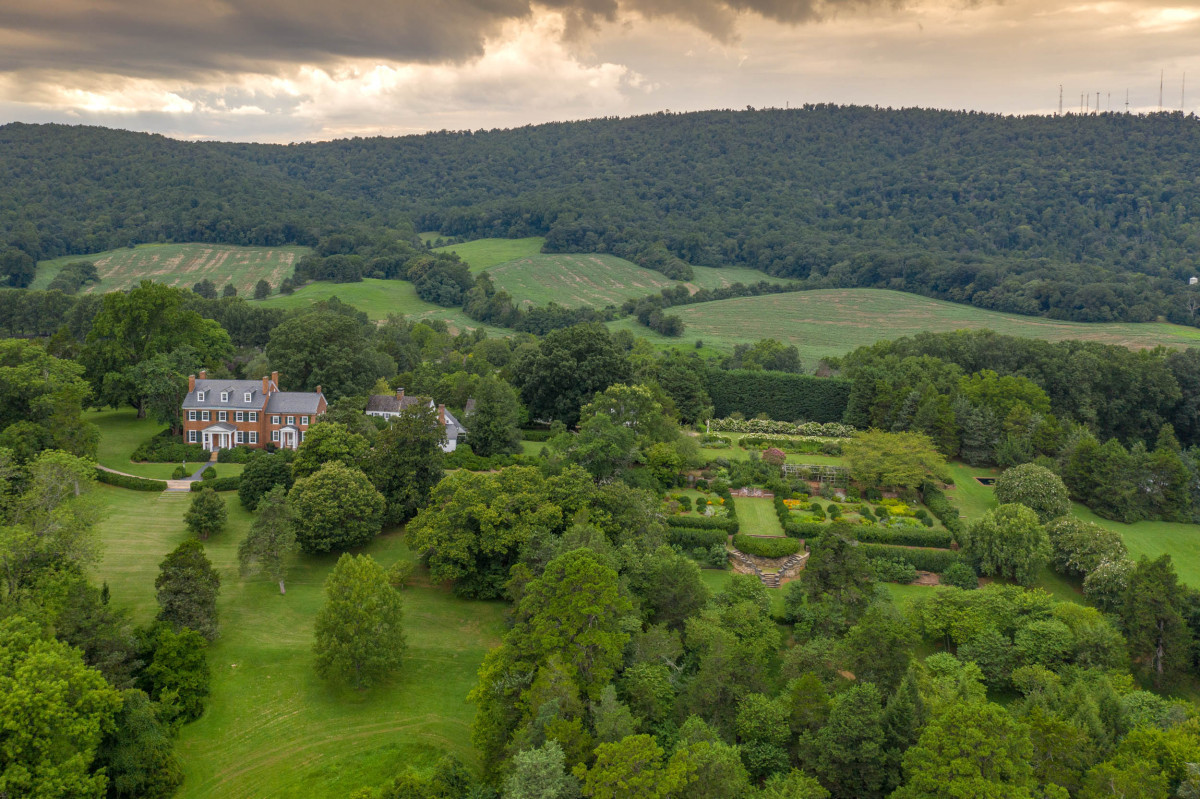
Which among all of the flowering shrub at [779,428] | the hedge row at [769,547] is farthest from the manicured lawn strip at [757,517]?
the flowering shrub at [779,428]

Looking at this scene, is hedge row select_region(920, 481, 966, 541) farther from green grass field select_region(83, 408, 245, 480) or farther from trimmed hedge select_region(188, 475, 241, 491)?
green grass field select_region(83, 408, 245, 480)

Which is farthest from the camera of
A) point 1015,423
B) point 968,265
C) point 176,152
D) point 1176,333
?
point 176,152

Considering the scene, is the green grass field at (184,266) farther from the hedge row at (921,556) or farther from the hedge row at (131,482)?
the hedge row at (921,556)

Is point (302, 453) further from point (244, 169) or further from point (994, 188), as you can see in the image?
point (994, 188)

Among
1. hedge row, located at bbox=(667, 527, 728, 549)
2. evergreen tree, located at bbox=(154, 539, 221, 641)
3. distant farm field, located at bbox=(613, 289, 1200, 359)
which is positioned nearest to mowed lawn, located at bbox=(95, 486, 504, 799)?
evergreen tree, located at bbox=(154, 539, 221, 641)

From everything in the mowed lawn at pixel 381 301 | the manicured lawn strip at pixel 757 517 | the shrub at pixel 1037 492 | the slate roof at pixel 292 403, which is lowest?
the manicured lawn strip at pixel 757 517

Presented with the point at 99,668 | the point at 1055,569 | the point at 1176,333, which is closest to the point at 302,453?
the point at 99,668

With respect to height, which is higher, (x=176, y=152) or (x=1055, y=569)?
(x=176, y=152)
